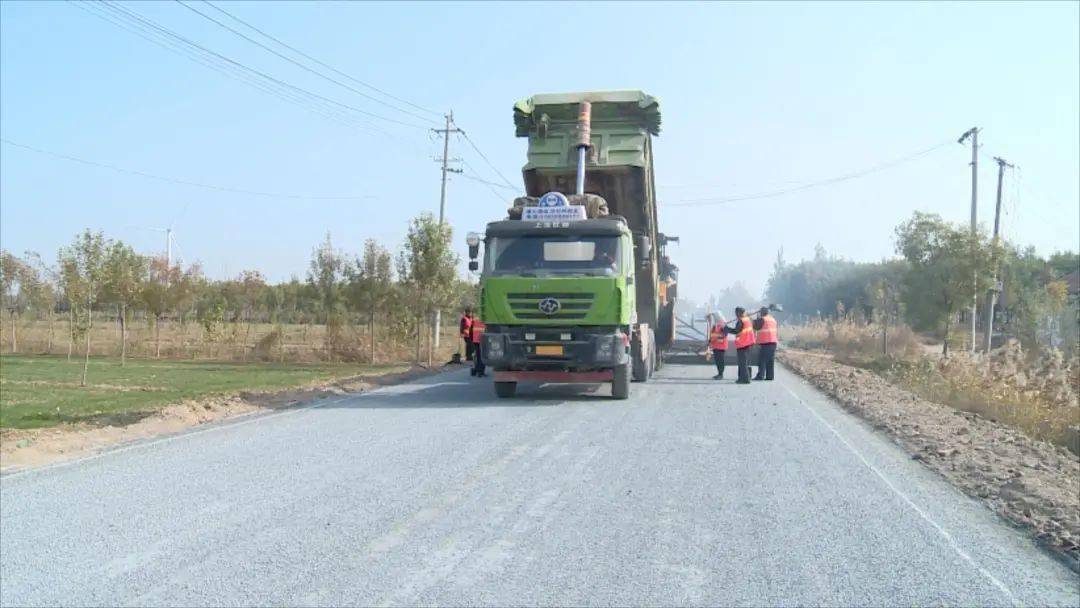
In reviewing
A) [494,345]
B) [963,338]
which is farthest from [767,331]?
[963,338]

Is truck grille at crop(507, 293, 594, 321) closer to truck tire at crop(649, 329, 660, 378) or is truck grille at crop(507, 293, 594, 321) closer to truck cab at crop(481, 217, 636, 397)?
truck cab at crop(481, 217, 636, 397)

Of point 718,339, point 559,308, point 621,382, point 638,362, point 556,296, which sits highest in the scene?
point 556,296

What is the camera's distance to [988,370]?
20.3 meters

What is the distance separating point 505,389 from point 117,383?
441 inches

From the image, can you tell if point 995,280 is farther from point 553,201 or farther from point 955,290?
point 553,201

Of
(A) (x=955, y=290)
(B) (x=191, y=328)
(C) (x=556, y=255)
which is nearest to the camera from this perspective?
(C) (x=556, y=255)

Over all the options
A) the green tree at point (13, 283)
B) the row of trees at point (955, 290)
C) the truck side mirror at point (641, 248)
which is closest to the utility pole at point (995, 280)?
the row of trees at point (955, 290)

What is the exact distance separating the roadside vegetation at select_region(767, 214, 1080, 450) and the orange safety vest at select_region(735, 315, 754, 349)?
168 inches

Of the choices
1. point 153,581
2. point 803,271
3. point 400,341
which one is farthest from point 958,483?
point 803,271

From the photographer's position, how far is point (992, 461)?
975 cm

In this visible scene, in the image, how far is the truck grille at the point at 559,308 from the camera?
13.8 meters

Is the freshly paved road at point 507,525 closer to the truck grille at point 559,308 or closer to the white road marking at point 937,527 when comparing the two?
the white road marking at point 937,527

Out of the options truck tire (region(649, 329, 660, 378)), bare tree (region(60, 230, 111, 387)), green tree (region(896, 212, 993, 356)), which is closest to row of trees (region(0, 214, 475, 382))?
bare tree (region(60, 230, 111, 387))

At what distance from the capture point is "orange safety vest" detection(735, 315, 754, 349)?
62.1 feet
